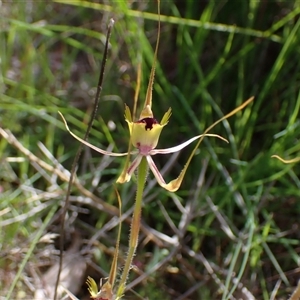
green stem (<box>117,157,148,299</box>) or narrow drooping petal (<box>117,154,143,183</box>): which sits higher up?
narrow drooping petal (<box>117,154,143,183</box>)

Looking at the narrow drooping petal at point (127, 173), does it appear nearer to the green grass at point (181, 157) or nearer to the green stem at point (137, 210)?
the green stem at point (137, 210)

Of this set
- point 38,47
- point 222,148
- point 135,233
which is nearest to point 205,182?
point 222,148

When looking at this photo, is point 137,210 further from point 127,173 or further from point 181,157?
point 181,157

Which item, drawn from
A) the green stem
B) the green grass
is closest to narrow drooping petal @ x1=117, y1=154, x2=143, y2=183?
the green stem

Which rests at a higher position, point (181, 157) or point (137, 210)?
point (137, 210)

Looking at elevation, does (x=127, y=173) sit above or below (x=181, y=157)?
above

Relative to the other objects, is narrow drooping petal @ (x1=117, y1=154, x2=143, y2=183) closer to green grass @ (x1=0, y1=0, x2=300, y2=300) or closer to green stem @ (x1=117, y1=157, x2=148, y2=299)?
green stem @ (x1=117, y1=157, x2=148, y2=299)

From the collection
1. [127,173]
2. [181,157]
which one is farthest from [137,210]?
[181,157]

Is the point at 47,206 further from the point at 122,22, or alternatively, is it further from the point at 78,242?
the point at 122,22

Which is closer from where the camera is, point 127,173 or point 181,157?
point 127,173
